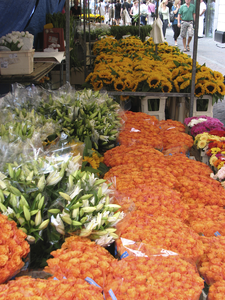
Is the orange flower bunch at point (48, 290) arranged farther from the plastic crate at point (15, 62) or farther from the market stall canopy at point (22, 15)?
the market stall canopy at point (22, 15)

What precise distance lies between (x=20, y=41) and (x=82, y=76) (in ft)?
12.3

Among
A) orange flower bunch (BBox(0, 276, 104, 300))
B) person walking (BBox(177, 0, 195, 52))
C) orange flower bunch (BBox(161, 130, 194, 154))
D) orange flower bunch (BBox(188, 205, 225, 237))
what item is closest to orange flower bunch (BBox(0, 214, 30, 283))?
orange flower bunch (BBox(0, 276, 104, 300))

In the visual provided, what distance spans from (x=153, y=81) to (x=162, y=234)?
290cm

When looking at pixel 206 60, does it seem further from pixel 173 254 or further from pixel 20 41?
pixel 173 254

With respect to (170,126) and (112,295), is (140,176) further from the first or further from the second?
(170,126)

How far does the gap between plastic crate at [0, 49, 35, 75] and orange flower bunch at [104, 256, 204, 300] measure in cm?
237

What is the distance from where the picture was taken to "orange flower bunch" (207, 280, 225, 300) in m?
1.15

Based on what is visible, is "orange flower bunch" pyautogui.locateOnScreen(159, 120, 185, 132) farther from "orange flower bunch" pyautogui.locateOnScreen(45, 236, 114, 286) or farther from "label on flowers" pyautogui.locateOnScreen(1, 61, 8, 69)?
"orange flower bunch" pyautogui.locateOnScreen(45, 236, 114, 286)

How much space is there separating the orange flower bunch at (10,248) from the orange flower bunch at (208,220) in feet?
2.95

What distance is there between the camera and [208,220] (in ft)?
5.44

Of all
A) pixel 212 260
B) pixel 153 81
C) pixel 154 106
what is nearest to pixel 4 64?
pixel 153 81

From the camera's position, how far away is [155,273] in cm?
113

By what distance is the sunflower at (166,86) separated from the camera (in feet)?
13.0

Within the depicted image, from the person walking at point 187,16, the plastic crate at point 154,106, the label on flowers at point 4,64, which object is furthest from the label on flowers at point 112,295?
the person walking at point 187,16
